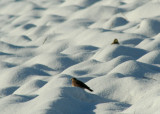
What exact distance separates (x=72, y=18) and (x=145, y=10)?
1048 millimetres

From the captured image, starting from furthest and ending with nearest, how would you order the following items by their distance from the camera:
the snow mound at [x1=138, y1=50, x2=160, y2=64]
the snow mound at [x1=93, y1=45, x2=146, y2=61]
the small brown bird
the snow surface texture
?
the snow mound at [x1=93, y1=45, x2=146, y2=61], the snow mound at [x1=138, y1=50, x2=160, y2=64], the small brown bird, the snow surface texture

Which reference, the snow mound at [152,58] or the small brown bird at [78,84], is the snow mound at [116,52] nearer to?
the snow mound at [152,58]

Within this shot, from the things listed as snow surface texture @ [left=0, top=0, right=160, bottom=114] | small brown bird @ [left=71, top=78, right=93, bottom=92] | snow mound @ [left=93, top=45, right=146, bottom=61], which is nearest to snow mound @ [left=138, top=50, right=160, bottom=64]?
snow surface texture @ [left=0, top=0, right=160, bottom=114]

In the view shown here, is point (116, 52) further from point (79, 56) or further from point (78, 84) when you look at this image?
point (78, 84)

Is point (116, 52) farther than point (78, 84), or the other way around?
point (116, 52)

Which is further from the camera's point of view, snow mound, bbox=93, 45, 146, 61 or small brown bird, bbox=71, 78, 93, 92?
snow mound, bbox=93, 45, 146, 61

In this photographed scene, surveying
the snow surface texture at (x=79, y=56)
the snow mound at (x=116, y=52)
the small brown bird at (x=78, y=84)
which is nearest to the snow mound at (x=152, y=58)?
the snow surface texture at (x=79, y=56)

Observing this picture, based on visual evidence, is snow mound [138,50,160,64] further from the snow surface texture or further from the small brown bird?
the small brown bird

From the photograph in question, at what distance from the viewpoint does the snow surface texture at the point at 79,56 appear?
92.3 inches

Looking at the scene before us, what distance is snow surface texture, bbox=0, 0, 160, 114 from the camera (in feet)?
7.69

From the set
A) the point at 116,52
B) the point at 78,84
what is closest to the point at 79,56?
the point at 116,52

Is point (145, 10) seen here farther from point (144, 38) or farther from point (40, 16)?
point (40, 16)

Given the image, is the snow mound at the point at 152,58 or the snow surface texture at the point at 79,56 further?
the snow mound at the point at 152,58

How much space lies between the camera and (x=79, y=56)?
371cm
